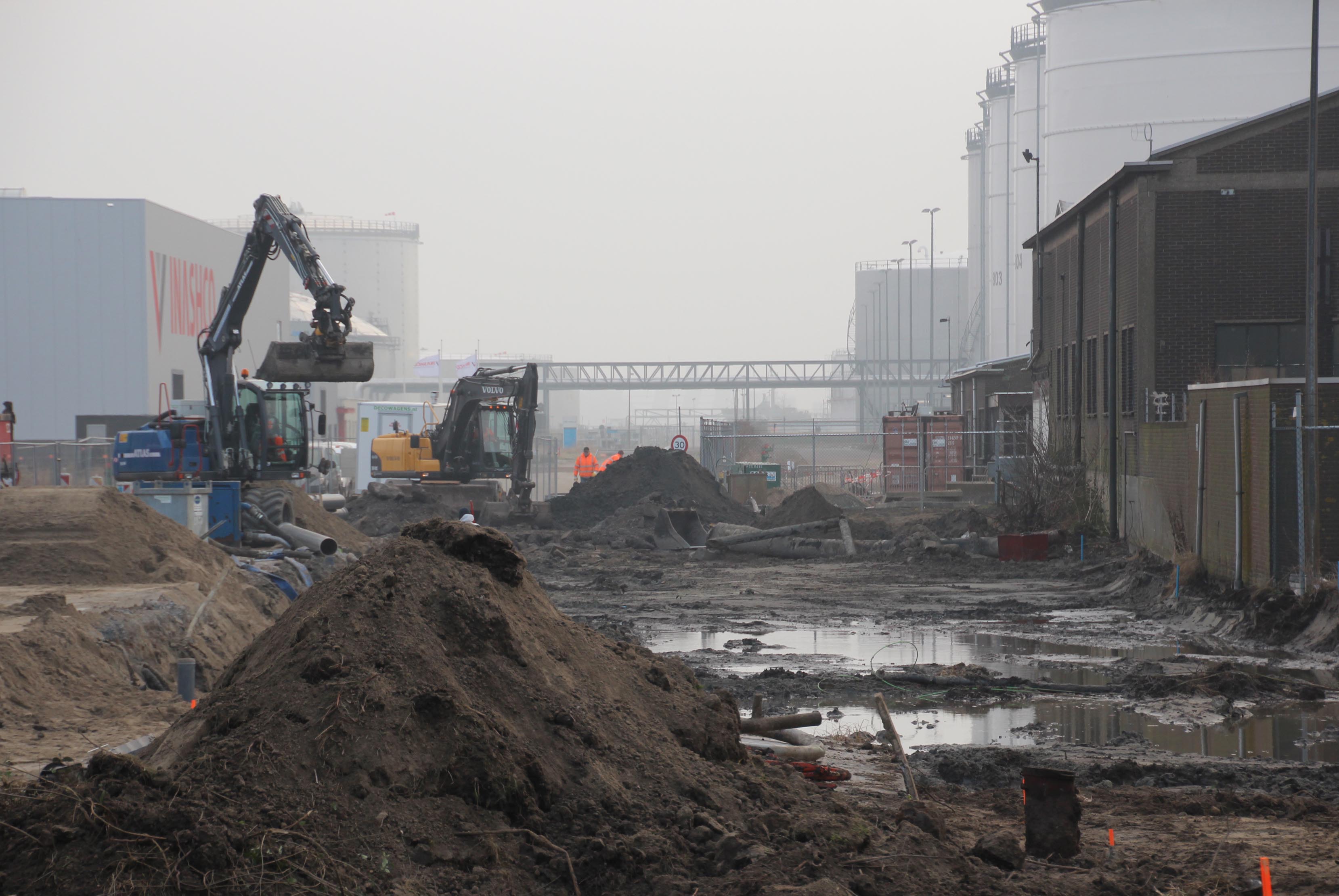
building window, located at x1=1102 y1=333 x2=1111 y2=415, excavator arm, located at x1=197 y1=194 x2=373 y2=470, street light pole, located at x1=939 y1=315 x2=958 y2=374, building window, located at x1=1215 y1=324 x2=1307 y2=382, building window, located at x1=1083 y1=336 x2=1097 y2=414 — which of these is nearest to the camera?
excavator arm, located at x1=197 y1=194 x2=373 y2=470

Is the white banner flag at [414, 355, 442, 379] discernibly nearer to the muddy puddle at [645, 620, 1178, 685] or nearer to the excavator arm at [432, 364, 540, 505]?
the excavator arm at [432, 364, 540, 505]

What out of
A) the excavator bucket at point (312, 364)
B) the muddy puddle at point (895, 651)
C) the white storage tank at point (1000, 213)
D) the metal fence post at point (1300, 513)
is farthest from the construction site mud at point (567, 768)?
the white storage tank at point (1000, 213)

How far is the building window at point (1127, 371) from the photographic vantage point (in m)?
26.3

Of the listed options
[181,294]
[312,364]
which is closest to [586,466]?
[181,294]

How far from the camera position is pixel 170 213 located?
175 feet

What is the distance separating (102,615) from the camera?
11.9 metres

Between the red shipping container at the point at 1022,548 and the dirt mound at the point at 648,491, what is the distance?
900cm

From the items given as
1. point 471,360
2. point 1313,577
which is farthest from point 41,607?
point 471,360

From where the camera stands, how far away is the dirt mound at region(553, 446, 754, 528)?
107ft

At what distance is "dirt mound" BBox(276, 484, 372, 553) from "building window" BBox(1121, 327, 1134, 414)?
15986mm

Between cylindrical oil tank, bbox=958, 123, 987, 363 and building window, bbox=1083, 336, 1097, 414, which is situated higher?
cylindrical oil tank, bbox=958, 123, 987, 363

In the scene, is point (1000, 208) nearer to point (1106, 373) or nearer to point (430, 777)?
point (1106, 373)

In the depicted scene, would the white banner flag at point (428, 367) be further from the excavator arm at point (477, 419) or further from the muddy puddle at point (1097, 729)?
the muddy puddle at point (1097, 729)

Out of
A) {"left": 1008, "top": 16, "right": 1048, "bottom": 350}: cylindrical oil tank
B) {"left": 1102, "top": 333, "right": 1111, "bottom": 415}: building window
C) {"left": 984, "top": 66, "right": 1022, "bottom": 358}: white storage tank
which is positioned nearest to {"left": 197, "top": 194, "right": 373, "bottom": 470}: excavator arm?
{"left": 1102, "top": 333, "right": 1111, "bottom": 415}: building window
